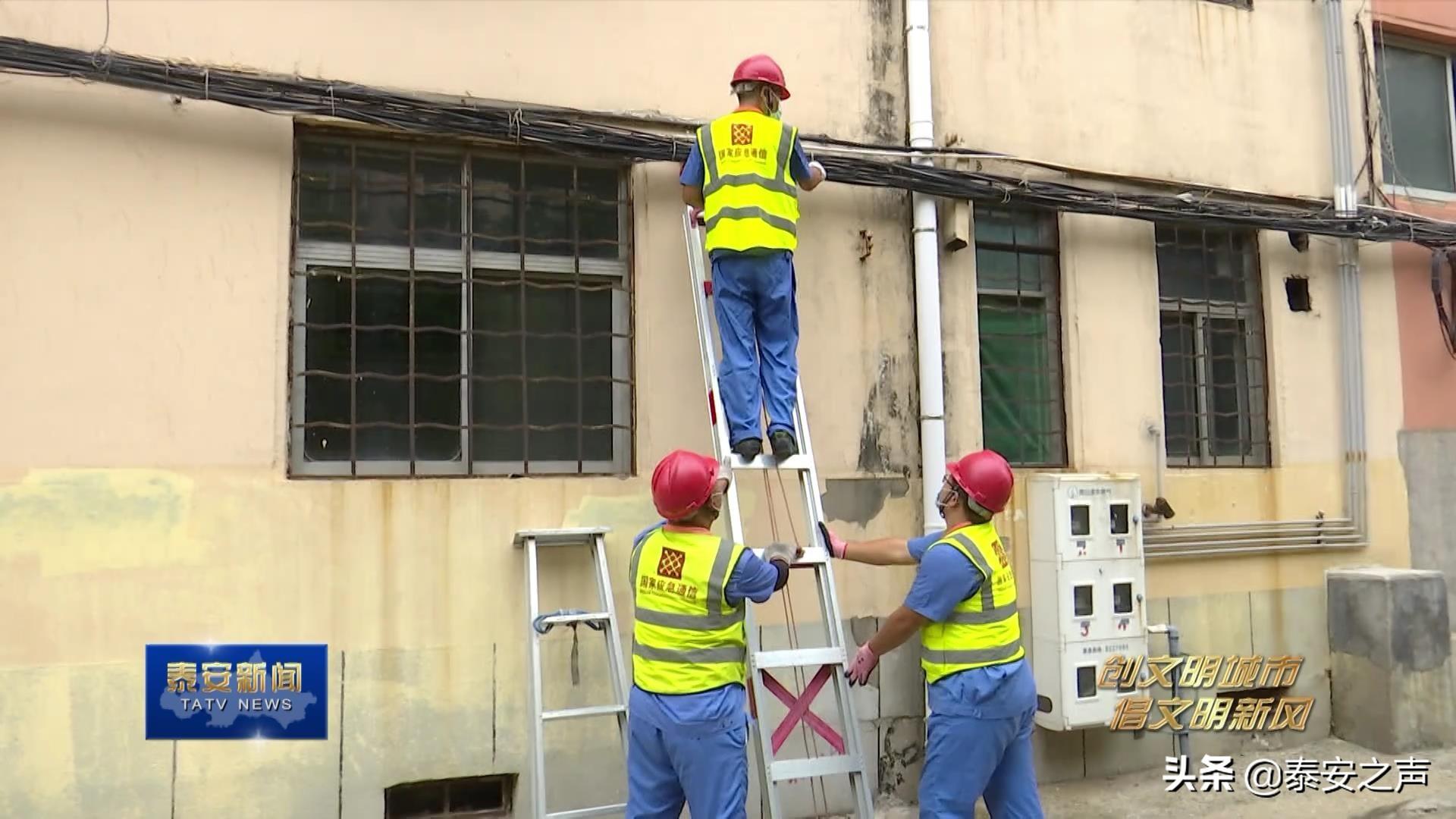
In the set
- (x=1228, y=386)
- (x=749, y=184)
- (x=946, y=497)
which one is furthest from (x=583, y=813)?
(x=1228, y=386)

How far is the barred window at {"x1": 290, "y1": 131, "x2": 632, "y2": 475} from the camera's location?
4.55 metres

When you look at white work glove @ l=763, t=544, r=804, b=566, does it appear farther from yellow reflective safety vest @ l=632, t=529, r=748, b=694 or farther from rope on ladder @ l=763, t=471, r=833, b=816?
rope on ladder @ l=763, t=471, r=833, b=816

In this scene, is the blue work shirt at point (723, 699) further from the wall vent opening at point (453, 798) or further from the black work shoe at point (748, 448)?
the wall vent opening at point (453, 798)

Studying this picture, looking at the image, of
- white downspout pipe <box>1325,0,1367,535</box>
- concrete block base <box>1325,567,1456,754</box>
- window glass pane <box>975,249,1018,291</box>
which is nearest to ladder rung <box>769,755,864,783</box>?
window glass pane <box>975,249,1018,291</box>

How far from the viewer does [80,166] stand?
4.16 meters

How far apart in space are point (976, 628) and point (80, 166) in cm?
394

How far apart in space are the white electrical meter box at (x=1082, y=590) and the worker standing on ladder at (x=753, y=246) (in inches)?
76.4

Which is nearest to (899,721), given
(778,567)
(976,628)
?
(976,628)

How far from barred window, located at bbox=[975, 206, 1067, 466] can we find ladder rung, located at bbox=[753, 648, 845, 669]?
2170 mm

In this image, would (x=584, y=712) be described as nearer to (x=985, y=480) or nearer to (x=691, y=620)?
(x=691, y=620)

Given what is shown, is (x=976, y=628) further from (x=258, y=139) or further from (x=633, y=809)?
(x=258, y=139)

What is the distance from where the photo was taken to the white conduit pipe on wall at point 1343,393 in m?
6.05

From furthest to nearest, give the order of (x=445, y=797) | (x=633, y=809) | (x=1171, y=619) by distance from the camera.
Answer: (x=1171, y=619) < (x=445, y=797) < (x=633, y=809)

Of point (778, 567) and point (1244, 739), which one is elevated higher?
point (778, 567)
